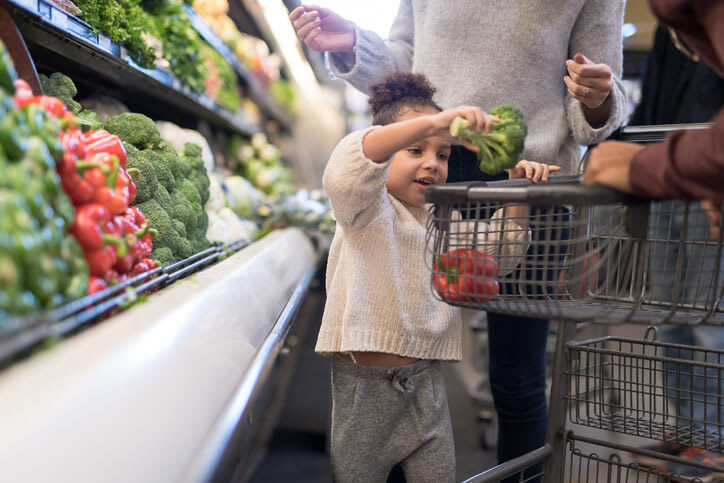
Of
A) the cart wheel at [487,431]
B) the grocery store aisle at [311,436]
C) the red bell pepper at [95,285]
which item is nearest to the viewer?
the red bell pepper at [95,285]

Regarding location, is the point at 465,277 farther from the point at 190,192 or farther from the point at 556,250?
the point at 190,192

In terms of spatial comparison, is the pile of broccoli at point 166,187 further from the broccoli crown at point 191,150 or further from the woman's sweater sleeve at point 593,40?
the woman's sweater sleeve at point 593,40

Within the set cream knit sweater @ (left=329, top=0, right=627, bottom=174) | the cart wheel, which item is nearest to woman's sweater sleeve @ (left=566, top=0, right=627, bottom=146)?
cream knit sweater @ (left=329, top=0, right=627, bottom=174)

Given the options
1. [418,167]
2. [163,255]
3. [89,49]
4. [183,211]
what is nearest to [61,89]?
[89,49]

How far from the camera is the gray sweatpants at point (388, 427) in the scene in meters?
1.37

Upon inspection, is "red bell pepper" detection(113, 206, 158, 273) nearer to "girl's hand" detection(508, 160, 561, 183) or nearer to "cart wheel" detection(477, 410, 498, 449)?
"girl's hand" detection(508, 160, 561, 183)

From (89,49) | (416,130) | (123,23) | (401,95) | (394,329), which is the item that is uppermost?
(123,23)

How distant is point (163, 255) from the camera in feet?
4.47

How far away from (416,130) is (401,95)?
1.18 feet

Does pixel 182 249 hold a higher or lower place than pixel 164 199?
lower

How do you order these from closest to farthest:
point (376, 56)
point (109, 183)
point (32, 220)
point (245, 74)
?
point (32, 220) < point (109, 183) < point (376, 56) < point (245, 74)

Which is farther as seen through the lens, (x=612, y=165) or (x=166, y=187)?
(x=166, y=187)

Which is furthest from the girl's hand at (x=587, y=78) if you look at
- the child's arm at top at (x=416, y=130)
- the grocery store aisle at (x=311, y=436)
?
the grocery store aisle at (x=311, y=436)

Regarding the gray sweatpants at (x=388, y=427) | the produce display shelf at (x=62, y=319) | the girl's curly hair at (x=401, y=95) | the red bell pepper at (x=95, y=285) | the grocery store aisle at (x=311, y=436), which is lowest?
the grocery store aisle at (x=311, y=436)
